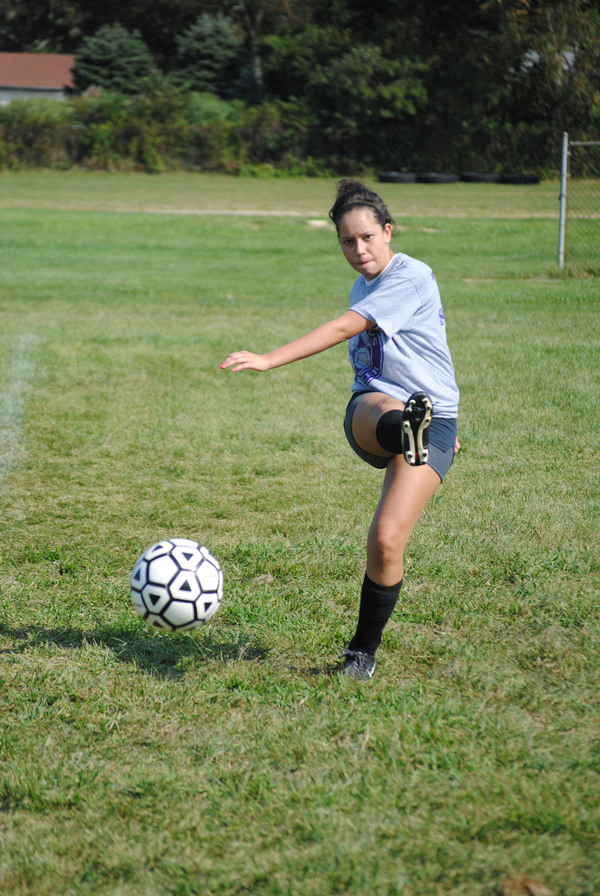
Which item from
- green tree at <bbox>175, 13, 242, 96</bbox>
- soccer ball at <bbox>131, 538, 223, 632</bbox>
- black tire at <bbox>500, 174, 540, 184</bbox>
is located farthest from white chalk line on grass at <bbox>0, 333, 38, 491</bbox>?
green tree at <bbox>175, 13, 242, 96</bbox>

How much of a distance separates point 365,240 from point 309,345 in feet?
1.77

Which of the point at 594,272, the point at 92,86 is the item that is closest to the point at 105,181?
the point at 92,86

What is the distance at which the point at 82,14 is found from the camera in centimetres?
6550

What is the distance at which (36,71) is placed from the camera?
63500 mm

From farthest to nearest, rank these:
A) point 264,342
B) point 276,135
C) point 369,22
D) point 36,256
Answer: point 369,22 → point 276,135 → point 36,256 → point 264,342

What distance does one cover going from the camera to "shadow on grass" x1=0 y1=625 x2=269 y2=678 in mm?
3812

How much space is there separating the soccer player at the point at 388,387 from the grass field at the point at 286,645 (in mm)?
473

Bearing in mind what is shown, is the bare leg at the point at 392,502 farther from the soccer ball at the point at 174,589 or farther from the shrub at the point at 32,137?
the shrub at the point at 32,137

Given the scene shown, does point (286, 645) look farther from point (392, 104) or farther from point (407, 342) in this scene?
point (392, 104)

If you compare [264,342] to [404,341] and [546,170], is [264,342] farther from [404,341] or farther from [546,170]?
[546,170]

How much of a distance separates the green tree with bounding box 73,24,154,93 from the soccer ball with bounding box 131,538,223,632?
53.0 metres

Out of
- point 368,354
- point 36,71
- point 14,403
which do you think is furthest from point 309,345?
point 36,71

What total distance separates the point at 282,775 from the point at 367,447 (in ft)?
4.29

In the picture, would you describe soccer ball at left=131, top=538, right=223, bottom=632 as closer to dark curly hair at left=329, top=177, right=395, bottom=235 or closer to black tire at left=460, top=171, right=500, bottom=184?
dark curly hair at left=329, top=177, right=395, bottom=235
